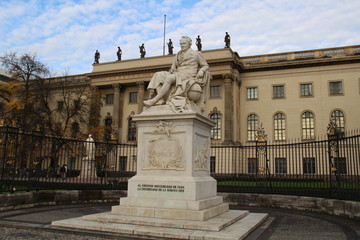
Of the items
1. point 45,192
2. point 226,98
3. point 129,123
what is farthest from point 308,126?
point 45,192

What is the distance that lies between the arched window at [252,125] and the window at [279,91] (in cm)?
359

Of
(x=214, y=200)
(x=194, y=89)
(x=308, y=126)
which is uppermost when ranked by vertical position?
(x=308, y=126)

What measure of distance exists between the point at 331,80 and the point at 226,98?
1205 cm

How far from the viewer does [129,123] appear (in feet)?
152

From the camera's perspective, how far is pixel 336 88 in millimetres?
39125

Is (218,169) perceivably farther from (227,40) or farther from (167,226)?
(227,40)

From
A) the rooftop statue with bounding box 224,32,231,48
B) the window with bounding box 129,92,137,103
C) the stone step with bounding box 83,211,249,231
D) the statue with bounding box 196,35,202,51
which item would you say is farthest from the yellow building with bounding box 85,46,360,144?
the stone step with bounding box 83,211,249,231

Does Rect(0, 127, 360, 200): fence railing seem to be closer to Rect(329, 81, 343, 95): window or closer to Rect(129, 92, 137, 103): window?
Rect(329, 81, 343, 95): window

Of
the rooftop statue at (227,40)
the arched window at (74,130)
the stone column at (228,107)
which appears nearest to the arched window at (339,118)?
the stone column at (228,107)

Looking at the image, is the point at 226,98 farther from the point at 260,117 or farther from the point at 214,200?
the point at 214,200

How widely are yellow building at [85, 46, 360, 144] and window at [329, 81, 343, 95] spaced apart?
10 cm

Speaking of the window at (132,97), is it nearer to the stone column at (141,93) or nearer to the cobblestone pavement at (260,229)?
the stone column at (141,93)

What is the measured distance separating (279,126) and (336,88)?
25.1ft

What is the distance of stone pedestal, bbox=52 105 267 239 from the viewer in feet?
22.2
